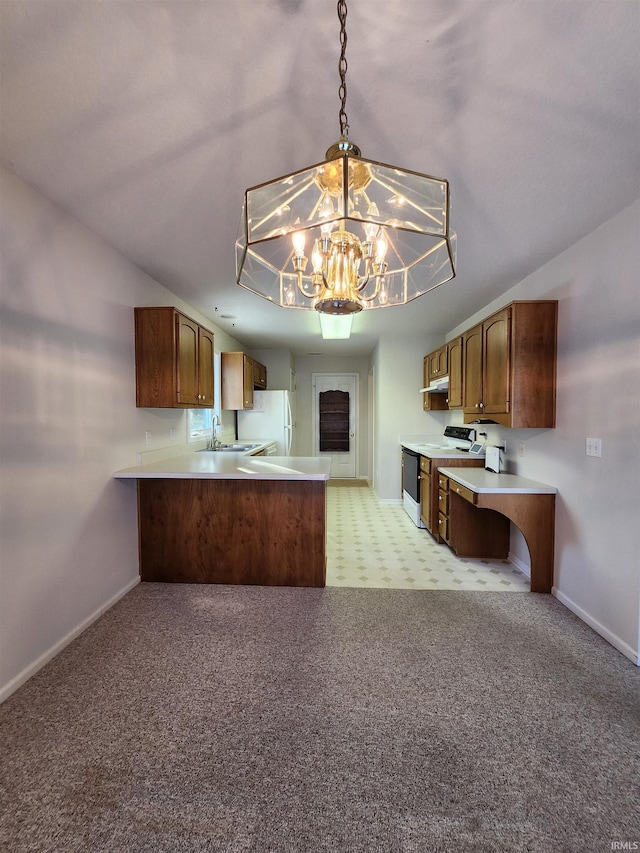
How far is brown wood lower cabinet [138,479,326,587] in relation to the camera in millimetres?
2727

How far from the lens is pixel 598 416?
2.16 meters

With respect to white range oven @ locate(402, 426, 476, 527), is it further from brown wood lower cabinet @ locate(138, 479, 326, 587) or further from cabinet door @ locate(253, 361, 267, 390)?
cabinet door @ locate(253, 361, 267, 390)

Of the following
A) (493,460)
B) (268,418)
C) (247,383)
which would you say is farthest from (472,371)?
(268,418)

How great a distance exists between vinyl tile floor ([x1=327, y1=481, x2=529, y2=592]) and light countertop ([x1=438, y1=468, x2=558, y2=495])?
76cm

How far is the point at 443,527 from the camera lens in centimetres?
345

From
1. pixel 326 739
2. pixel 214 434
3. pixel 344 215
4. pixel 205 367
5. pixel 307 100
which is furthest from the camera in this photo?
pixel 214 434

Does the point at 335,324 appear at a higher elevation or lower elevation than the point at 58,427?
higher

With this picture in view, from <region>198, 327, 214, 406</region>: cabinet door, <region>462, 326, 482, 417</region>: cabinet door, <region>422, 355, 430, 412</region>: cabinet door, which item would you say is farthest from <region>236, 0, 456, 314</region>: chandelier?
<region>422, 355, 430, 412</region>: cabinet door

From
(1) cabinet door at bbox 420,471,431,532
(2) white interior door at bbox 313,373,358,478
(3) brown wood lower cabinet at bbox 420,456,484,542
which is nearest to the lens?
(3) brown wood lower cabinet at bbox 420,456,484,542

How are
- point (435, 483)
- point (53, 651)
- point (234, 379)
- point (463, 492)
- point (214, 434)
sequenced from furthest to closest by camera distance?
point (234, 379) < point (214, 434) < point (435, 483) < point (463, 492) < point (53, 651)

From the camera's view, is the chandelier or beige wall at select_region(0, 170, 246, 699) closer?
the chandelier

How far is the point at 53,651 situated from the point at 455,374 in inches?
151

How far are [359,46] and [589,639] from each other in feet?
9.82

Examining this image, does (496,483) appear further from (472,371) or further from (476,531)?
(472,371)
